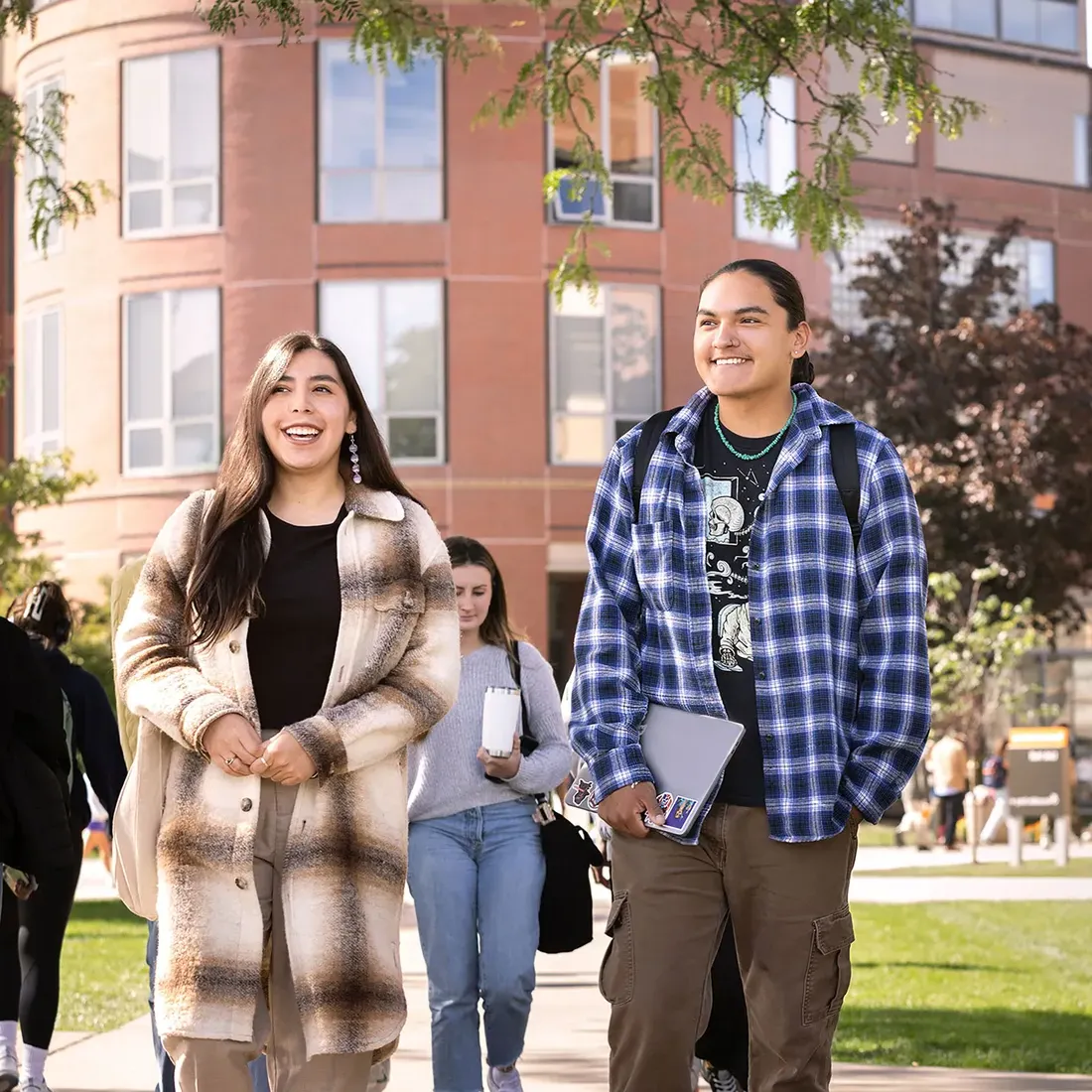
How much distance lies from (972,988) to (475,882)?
5.94 meters

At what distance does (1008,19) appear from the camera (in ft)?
145

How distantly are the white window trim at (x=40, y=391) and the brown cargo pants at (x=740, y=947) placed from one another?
28492mm

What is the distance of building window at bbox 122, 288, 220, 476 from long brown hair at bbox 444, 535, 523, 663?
943 inches

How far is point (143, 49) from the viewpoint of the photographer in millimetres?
32375

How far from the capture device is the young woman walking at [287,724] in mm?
5047

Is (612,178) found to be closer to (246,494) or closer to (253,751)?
(246,494)

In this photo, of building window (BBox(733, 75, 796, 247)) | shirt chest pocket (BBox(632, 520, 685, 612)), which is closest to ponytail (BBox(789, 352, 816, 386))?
shirt chest pocket (BBox(632, 520, 685, 612))

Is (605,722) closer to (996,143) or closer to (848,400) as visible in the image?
(848,400)

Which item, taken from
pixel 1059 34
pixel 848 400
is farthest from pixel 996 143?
pixel 848 400

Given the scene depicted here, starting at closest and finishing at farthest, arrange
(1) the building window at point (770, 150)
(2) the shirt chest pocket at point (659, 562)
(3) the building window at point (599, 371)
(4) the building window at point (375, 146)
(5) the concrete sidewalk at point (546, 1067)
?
(2) the shirt chest pocket at point (659, 562)
(5) the concrete sidewalk at point (546, 1067)
(4) the building window at point (375, 146)
(3) the building window at point (599, 371)
(1) the building window at point (770, 150)

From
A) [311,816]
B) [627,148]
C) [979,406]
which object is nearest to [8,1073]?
[311,816]

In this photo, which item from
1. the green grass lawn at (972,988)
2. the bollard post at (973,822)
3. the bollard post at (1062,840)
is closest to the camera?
the green grass lawn at (972,988)

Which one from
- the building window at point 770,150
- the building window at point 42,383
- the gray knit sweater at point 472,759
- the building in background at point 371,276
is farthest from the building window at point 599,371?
the gray knit sweater at point 472,759

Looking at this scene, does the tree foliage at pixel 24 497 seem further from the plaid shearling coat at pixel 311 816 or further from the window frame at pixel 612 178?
the plaid shearling coat at pixel 311 816
